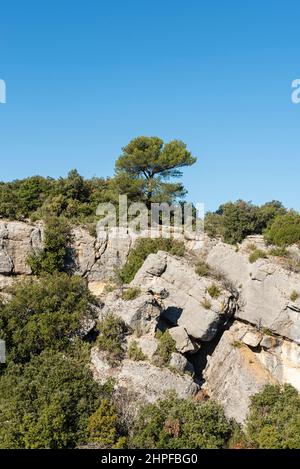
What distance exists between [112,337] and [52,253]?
681 centimetres

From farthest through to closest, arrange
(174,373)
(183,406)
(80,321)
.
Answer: (80,321), (174,373), (183,406)

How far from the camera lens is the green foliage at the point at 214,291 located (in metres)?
21.3

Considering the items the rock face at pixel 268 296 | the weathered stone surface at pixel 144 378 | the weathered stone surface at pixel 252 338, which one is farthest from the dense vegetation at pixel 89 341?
the weathered stone surface at pixel 252 338

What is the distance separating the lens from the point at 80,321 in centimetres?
1928

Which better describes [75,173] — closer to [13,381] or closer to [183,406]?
[13,381]

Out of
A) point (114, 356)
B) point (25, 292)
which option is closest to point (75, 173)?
point (25, 292)

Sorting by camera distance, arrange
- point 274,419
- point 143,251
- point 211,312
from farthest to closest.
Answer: point 143,251 < point 211,312 < point 274,419

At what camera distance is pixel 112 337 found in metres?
18.7

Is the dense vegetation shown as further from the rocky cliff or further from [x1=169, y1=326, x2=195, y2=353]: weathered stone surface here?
[x1=169, y1=326, x2=195, y2=353]: weathered stone surface

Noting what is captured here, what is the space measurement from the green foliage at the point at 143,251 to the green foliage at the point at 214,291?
3.00 metres

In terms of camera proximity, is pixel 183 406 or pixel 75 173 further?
pixel 75 173

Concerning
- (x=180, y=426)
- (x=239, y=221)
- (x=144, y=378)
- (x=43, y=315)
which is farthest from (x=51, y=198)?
(x=180, y=426)

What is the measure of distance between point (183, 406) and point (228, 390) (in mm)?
4927

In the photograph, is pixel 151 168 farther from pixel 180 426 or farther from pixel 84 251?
pixel 180 426
